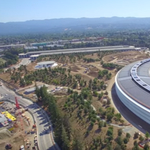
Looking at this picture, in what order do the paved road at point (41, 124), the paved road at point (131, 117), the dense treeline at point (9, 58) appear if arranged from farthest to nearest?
the dense treeline at point (9, 58) → the paved road at point (131, 117) → the paved road at point (41, 124)

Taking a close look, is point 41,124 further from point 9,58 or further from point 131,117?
point 9,58

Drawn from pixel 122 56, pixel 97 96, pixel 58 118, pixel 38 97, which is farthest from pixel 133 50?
pixel 58 118

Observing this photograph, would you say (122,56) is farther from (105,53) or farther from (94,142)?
(94,142)

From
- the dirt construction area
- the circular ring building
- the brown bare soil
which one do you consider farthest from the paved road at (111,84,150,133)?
the brown bare soil

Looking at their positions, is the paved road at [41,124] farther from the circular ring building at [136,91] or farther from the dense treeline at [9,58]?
the dense treeline at [9,58]

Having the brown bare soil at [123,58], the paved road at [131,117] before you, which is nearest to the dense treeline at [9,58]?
the brown bare soil at [123,58]

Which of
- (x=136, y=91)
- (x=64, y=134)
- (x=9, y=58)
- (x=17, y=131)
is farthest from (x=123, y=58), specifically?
(x=64, y=134)

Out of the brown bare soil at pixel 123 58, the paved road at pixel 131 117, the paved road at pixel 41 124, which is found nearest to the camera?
the paved road at pixel 41 124
